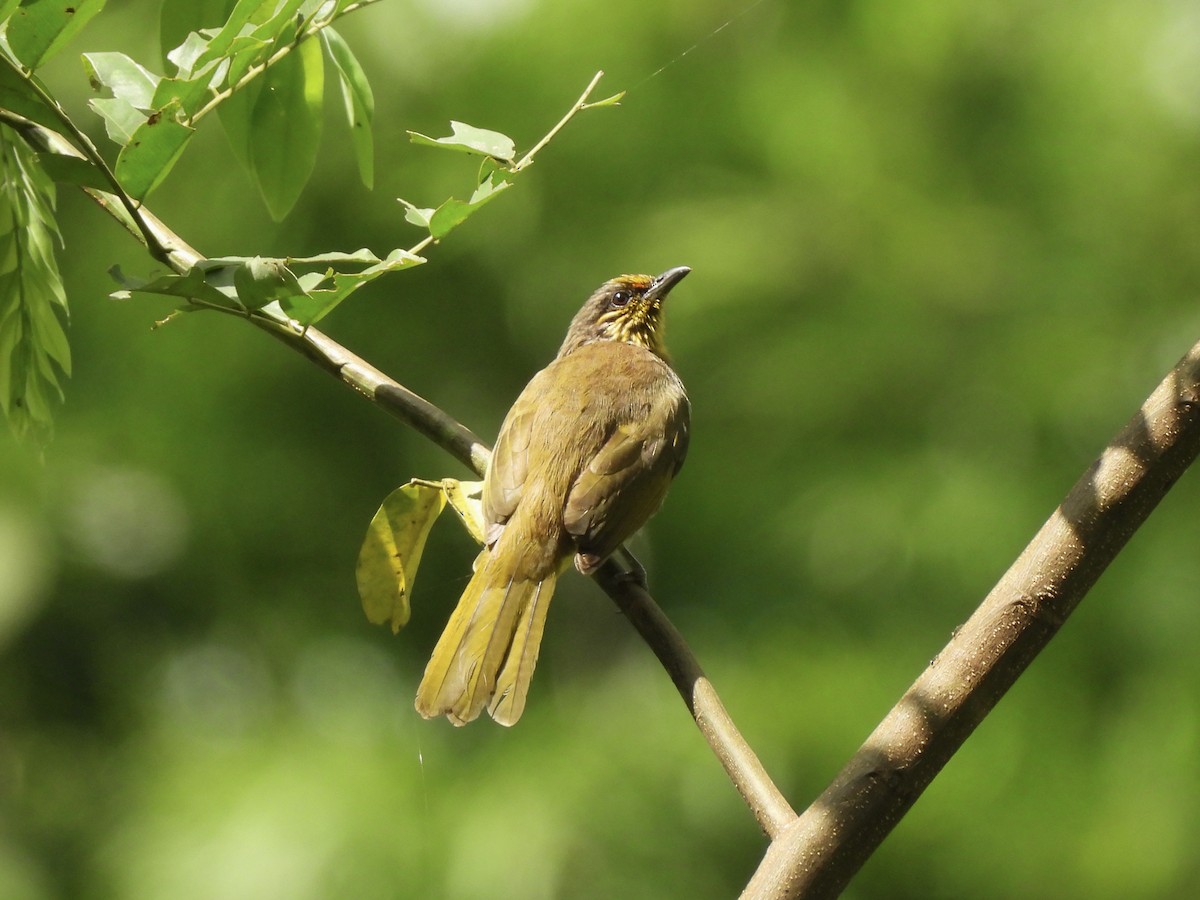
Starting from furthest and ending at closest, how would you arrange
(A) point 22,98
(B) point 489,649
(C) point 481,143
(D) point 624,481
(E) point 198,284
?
(D) point 624,481
(B) point 489,649
(C) point 481,143
(E) point 198,284
(A) point 22,98

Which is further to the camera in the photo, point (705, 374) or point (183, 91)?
point (705, 374)

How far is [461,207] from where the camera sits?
1.93 m

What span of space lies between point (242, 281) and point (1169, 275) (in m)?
6.77

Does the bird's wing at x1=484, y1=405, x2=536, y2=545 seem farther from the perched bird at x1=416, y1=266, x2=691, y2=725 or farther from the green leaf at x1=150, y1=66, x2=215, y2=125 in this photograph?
the green leaf at x1=150, y1=66, x2=215, y2=125

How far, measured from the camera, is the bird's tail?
274cm

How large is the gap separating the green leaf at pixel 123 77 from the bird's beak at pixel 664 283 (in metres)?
2.89

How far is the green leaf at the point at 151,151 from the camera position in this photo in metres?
1.81

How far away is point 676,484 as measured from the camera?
7492 millimetres

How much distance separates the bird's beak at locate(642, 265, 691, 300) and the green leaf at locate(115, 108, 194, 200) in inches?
117

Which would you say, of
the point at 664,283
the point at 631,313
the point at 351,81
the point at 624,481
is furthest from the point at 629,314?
the point at 351,81

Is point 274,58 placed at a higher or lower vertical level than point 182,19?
lower

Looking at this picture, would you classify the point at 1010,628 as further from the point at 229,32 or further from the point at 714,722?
the point at 229,32

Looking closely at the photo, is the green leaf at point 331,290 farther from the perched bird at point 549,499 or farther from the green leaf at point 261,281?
the perched bird at point 549,499

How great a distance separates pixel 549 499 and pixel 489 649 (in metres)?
0.62
